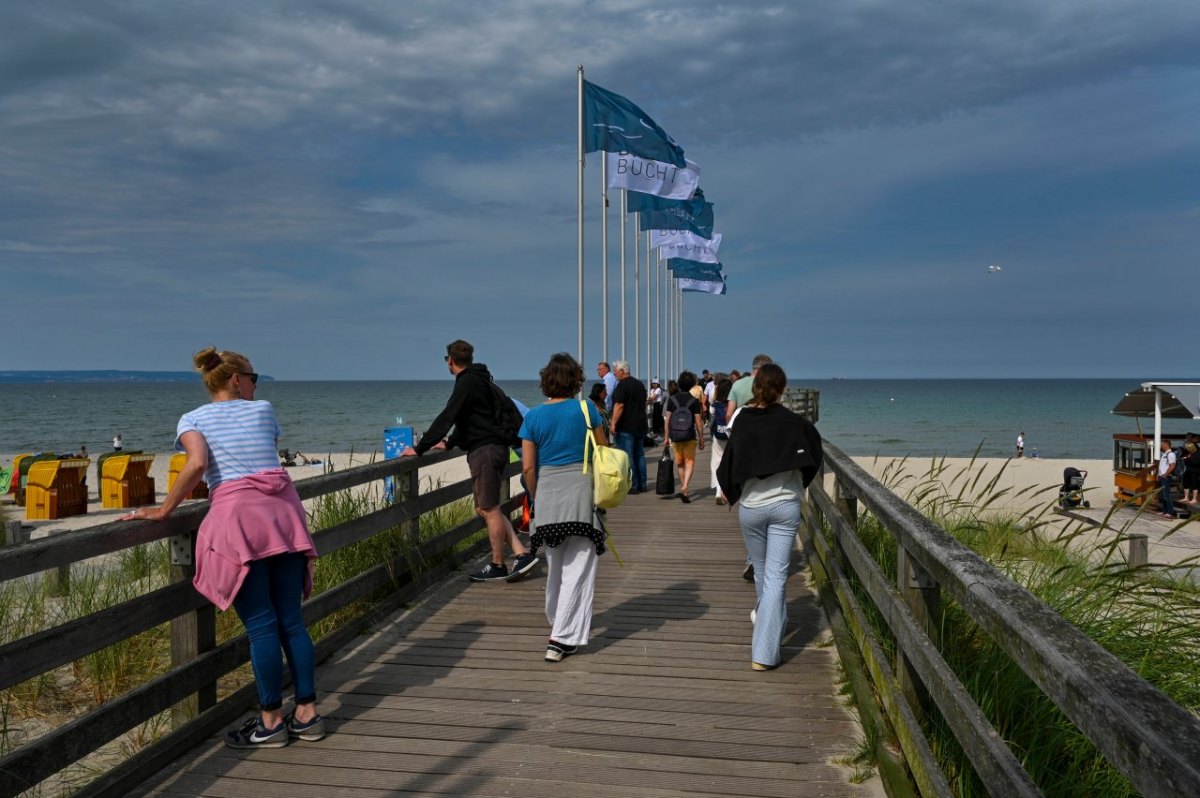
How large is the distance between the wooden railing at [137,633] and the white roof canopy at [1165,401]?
19.0 metres

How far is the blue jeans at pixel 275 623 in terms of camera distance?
3.99 meters

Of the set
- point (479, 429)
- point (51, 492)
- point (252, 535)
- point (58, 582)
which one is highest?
point (479, 429)

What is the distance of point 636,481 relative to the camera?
1322 cm

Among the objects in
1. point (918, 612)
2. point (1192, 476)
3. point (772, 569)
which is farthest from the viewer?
point (1192, 476)

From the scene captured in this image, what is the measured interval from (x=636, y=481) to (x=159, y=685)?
961 centimetres

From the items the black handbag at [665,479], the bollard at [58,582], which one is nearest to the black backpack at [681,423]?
the black handbag at [665,479]

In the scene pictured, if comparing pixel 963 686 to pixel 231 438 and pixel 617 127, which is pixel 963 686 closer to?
pixel 231 438

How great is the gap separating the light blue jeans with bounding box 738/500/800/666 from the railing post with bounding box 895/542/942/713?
1.43 m

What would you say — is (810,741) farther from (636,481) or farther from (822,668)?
(636,481)

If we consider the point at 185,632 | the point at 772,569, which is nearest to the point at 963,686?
the point at 772,569

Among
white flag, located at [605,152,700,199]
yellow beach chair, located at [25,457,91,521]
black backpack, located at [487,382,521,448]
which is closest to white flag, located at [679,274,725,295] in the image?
white flag, located at [605,152,700,199]

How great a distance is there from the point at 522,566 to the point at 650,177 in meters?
13.5

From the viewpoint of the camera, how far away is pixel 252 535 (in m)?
3.91

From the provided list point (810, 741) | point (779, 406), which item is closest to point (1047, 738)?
point (810, 741)
